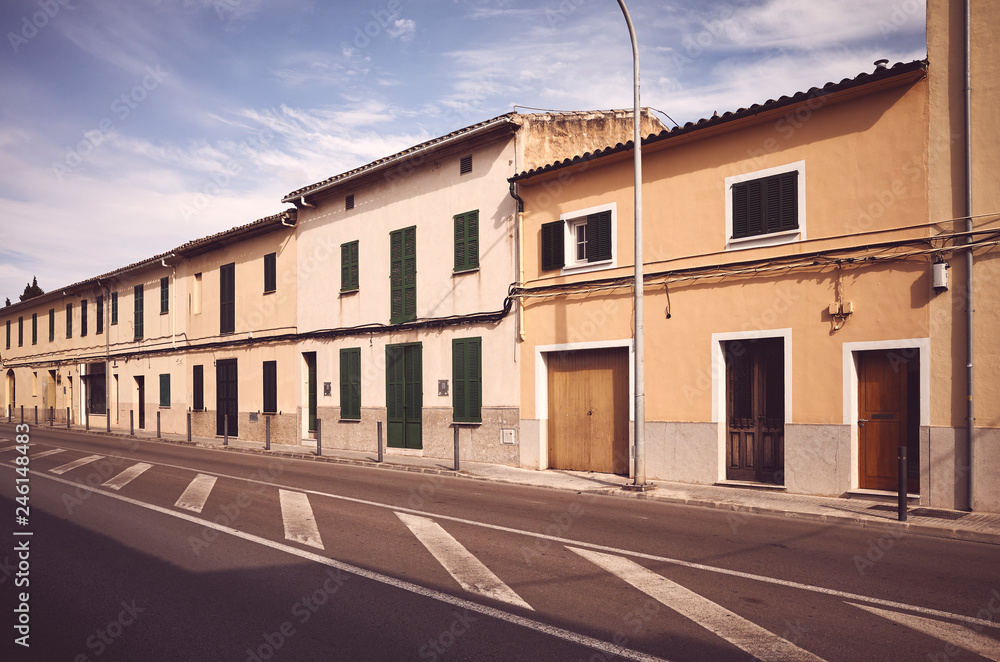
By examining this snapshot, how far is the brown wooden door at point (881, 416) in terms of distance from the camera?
11.0 m

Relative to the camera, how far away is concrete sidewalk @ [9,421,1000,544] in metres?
8.89

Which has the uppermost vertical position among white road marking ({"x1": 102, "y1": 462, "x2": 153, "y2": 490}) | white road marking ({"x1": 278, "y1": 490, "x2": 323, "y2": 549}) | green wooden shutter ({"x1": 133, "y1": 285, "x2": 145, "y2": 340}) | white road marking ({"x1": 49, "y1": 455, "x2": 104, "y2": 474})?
green wooden shutter ({"x1": 133, "y1": 285, "x2": 145, "y2": 340})

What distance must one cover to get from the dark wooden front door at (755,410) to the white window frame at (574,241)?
318cm

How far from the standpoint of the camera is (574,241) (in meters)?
15.6

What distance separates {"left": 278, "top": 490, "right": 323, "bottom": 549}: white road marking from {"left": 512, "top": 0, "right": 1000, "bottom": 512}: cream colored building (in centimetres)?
645

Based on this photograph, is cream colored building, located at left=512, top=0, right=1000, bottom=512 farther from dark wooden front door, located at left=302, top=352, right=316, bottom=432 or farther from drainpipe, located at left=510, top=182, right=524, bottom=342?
dark wooden front door, located at left=302, top=352, right=316, bottom=432

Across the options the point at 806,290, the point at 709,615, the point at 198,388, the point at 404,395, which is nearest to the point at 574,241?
the point at 806,290

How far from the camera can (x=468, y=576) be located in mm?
6391

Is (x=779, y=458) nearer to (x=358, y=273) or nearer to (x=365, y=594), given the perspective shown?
(x=365, y=594)

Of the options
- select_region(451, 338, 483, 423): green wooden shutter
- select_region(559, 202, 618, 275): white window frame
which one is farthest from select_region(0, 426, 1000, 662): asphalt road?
select_region(451, 338, 483, 423): green wooden shutter

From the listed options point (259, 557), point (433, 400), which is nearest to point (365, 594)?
point (259, 557)

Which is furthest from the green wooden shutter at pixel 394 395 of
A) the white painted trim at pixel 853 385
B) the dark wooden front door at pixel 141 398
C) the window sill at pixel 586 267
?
the dark wooden front door at pixel 141 398

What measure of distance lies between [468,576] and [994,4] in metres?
10.9

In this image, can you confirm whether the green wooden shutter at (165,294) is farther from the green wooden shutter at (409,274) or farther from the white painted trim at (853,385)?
the white painted trim at (853,385)
